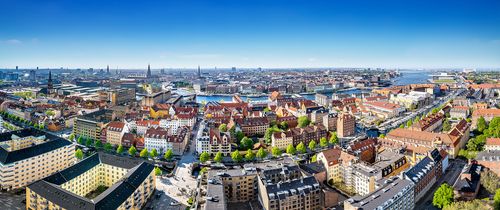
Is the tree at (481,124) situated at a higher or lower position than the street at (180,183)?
higher

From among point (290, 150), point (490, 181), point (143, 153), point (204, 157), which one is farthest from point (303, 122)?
point (490, 181)

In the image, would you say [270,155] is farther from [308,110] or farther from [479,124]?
[479,124]

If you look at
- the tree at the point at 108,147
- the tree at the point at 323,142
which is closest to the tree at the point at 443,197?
the tree at the point at 323,142

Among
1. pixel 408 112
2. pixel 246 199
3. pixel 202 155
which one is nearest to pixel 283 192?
pixel 246 199

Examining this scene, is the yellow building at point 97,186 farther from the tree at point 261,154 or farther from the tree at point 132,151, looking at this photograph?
the tree at point 261,154

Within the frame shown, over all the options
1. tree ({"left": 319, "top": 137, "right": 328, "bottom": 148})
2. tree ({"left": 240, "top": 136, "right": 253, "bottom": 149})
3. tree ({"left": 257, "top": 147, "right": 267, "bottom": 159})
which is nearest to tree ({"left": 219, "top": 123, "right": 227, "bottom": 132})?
tree ({"left": 240, "top": 136, "right": 253, "bottom": 149})

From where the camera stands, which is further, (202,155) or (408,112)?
(408,112)
